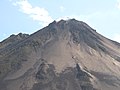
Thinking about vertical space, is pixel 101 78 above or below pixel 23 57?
below

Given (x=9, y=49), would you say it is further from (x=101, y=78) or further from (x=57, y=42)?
(x=101, y=78)

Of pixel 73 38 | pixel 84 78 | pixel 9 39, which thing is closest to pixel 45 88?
pixel 84 78

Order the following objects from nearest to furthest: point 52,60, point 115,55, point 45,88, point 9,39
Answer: point 45,88, point 52,60, point 115,55, point 9,39

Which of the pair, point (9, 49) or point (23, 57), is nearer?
point (23, 57)

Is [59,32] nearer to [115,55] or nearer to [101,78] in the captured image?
[115,55]

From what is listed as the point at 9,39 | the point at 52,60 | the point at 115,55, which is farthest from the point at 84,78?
the point at 9,39

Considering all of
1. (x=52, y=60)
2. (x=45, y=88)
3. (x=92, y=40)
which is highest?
(x=92, y=40)

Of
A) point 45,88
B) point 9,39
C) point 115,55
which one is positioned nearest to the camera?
point 45,88
